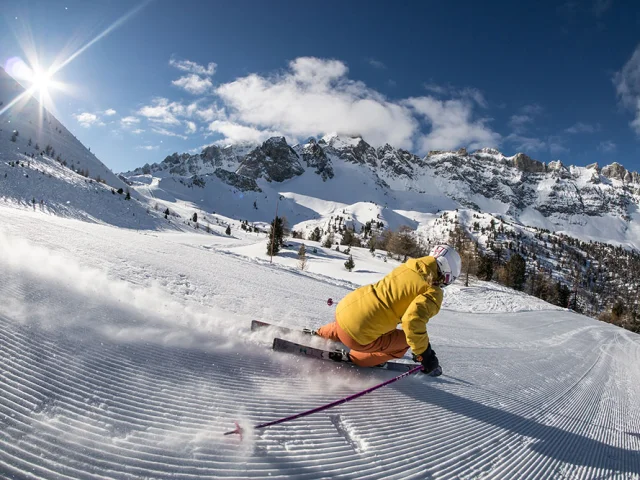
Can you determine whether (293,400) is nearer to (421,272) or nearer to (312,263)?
(421,272)

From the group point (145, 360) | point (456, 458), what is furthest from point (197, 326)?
point (456, 458)

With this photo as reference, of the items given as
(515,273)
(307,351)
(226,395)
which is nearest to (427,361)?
(307,351)

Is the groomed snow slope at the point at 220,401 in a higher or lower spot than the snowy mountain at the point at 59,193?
lower

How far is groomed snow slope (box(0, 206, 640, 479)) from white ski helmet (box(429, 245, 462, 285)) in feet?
4.69

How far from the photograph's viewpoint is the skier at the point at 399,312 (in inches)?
129

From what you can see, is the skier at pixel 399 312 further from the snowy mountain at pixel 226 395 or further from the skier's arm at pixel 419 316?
the snowy mountain at pixel 226 395

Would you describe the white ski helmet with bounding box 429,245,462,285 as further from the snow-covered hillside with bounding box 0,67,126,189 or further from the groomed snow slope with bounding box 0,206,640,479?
the snow-covered hillside with bounding box 0,67,126,189

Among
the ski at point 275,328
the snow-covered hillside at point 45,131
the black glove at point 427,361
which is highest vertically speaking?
the snow-covered hillside at point 45,131

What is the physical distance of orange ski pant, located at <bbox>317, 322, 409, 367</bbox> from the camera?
3.73 meters

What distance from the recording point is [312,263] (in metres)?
33.0

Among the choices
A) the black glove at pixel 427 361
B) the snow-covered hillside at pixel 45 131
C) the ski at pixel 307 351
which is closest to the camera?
the black glove at pixel 427 361

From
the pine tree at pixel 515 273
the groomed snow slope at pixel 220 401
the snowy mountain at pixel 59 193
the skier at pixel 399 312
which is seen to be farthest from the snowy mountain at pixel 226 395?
the pine tree at pixel 515 273

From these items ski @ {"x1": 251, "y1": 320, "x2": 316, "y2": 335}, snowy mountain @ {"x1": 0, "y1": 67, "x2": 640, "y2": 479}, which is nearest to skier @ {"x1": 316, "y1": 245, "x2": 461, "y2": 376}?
snowy mountain @ {"x1": 0, "y1": 67, "x2": 640, "y2": 479}

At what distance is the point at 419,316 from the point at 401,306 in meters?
0.27
